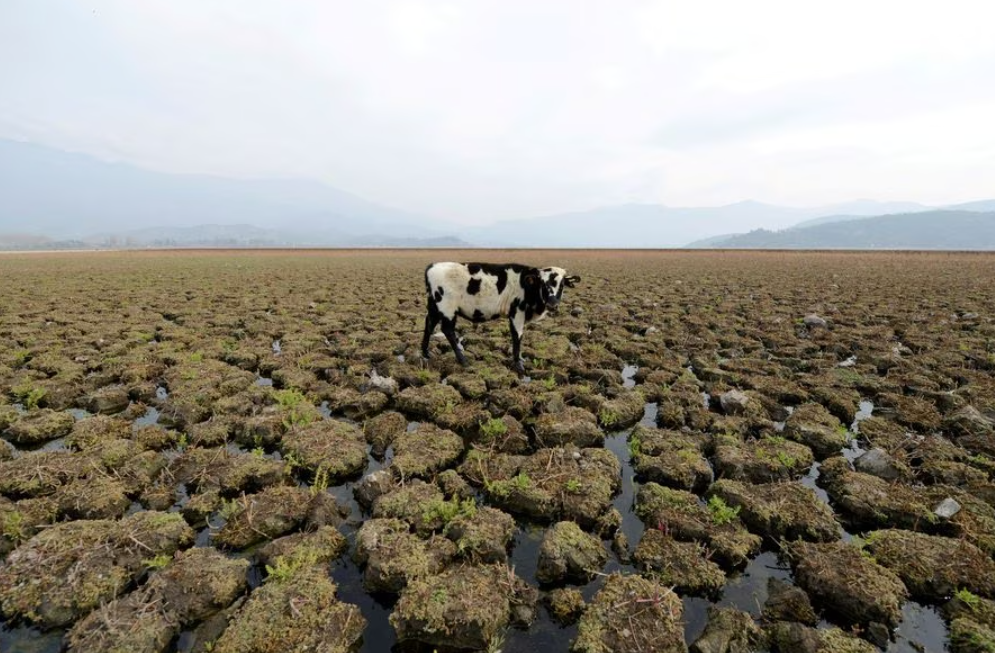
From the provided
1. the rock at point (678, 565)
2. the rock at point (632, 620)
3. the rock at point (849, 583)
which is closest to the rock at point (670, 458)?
the rock at point (678, 565)

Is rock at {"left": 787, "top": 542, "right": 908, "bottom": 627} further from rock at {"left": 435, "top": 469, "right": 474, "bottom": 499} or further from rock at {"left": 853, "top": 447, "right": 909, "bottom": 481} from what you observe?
rock at {"left": 435, "top": 469, "right": 474, "bottom": 499}

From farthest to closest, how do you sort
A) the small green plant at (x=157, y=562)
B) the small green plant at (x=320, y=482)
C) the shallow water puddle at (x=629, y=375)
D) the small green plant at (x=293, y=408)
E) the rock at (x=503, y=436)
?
the shallow water puddle at (x=629, y=375), the small green plant at (x=293, y=408), the rock at (x=503, y=436), the small green plant at (x=320, y=482), the small green plant at (x=157, y=562)

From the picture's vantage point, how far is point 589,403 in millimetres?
7051

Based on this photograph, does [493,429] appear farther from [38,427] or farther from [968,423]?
[968,423]

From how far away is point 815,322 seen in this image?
12.3 metres

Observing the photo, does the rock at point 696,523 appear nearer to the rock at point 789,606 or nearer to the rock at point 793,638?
the rock at point 789,606

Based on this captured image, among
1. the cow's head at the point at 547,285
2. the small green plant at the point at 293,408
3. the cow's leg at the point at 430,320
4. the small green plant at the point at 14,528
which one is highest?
the cow's head at the point at 547,285

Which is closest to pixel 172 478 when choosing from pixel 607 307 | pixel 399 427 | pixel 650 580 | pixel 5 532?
pixel 5 532

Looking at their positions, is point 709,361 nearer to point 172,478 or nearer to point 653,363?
point 653,363

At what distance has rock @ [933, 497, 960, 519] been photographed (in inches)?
169

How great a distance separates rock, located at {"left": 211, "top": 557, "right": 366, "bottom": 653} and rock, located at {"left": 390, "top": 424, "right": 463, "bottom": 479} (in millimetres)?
1626

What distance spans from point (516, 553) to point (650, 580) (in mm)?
1202

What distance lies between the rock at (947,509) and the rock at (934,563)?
382 millimetres

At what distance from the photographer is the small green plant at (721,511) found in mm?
4270
